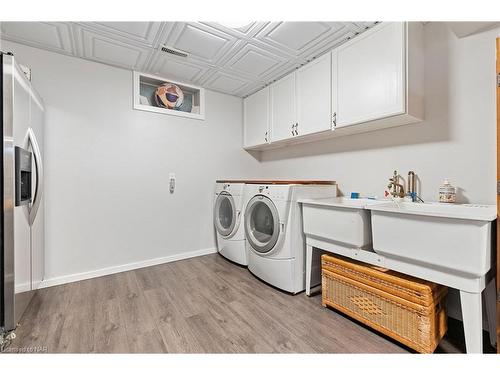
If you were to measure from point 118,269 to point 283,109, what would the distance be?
2509mm

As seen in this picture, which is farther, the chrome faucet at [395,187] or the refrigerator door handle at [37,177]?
the chrome faucet at [395,187]

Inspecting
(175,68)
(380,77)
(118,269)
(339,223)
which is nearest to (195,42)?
(175,68)

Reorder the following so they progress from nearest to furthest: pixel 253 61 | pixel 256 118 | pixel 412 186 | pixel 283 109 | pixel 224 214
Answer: pixel 412 186, pixel 253 61, pixel 283 109, pixel 224 214, pixel 256 118

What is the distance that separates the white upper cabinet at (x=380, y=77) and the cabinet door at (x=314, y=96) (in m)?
0.10

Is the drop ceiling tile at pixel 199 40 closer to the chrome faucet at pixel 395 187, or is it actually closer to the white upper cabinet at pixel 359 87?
the white upper cabinet at pixel 359 87

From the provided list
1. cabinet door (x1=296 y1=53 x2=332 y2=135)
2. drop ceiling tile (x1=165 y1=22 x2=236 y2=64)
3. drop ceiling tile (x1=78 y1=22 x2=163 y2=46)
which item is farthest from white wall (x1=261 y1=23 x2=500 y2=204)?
drop ceiling tile (x1=78 y1=22 x2=163 y2=46)

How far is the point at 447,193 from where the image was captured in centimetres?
157

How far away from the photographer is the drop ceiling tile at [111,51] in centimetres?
191

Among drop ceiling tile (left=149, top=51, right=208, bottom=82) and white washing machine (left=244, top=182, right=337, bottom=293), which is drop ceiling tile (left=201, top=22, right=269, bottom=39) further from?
white washing machine (left=244, top=182, right=337, bottom=293)

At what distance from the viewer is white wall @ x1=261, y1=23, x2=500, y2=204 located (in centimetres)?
147

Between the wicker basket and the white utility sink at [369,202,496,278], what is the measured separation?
0.15 m

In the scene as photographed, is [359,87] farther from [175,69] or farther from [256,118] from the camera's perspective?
[175,69]

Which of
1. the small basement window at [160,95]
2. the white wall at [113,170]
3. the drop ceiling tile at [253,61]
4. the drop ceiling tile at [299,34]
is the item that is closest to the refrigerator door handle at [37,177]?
the white wall at [113,170]
